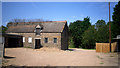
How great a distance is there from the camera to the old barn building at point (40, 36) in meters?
25.0

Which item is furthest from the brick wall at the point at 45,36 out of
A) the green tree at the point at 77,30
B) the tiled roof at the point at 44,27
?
the green tree at the point at 77,30

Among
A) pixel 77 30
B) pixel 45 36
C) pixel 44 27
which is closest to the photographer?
pixel 45 36

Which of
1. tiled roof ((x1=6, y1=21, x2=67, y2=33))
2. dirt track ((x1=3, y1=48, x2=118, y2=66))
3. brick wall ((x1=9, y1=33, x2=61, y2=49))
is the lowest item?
dirt track ((x1=3, y1=48, x2=118, y2=66))

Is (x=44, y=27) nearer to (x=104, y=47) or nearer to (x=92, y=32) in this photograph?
(x=104, y=47)

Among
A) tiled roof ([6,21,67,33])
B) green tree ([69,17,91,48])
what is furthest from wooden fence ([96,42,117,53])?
green tree ([69,17,91,48])

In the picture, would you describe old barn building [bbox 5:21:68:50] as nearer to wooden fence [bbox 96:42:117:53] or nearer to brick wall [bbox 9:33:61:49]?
brick wall [bbox 9:33:61:49]

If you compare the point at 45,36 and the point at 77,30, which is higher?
the point at 77,30

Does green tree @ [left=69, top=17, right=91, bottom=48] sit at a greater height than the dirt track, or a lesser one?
greater

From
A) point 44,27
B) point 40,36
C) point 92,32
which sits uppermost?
point 44,27

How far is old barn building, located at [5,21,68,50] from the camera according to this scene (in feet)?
82.0

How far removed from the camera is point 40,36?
26.3m

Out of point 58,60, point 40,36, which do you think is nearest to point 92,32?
point 40,36

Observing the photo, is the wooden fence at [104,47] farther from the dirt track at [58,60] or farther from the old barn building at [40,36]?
the old barn building at [40,36]

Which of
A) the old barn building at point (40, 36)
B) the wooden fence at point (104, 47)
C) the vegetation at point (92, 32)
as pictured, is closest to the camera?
the wooden fence at point (104, 47)
